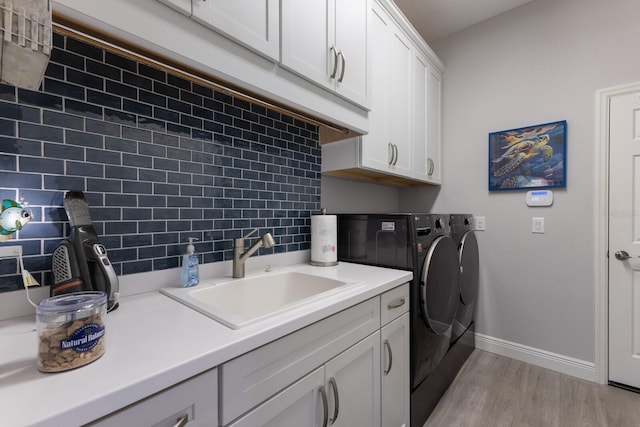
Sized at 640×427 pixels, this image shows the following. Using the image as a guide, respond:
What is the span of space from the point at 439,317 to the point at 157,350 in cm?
155

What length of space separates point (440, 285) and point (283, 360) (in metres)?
1.20

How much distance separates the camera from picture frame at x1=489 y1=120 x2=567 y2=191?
2127 millimetres

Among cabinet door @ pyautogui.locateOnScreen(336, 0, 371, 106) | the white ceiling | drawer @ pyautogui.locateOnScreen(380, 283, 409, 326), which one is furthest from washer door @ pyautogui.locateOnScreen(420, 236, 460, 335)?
the white ceiling

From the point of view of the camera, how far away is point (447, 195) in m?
2.68

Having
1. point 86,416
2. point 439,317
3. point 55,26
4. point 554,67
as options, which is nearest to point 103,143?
point 55,26

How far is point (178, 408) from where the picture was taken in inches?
23.6

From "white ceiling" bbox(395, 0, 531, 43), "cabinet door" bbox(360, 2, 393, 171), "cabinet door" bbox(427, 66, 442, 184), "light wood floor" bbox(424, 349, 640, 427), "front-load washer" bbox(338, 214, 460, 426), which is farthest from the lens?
"cabinet door" bbox(427, 66, 442, 184)

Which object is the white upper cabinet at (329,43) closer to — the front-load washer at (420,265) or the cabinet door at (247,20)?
the cabinet door at (247,20)

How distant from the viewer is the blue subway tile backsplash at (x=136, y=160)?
88 centimetres

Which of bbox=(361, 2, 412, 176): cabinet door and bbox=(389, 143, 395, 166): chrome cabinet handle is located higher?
bbox=(361, 2, 412, 176): cabinet door

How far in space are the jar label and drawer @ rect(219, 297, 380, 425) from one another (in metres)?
0.27

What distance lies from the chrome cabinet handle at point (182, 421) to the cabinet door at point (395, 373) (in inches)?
34.8

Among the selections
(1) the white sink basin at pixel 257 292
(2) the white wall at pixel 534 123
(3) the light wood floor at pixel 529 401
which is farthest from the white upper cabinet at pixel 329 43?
(3) the light wood floor at pixel 529 401

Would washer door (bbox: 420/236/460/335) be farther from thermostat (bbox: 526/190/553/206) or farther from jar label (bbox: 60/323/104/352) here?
jar label (bbox: 60/323/104/352)
